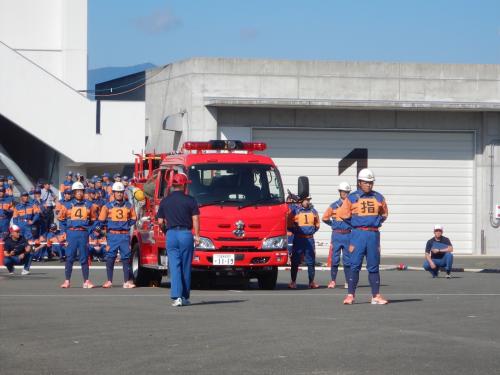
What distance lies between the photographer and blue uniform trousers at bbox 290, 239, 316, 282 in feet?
68.8

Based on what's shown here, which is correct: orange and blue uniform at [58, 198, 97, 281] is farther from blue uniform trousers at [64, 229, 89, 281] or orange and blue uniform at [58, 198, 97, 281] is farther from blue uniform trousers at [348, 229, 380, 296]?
blue uniform trousers at [348, 229, 380, 296]

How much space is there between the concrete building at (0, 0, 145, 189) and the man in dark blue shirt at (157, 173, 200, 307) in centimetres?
2063

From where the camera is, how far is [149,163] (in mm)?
23578

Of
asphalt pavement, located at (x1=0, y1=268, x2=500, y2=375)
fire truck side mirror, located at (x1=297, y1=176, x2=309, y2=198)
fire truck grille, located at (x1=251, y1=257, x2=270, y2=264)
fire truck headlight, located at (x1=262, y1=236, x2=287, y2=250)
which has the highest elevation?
fire truck side mirror, located at (x1=297, y1=176, x2=309, y2=198)

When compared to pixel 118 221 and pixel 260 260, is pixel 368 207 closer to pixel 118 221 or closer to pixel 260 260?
pixel 260 260

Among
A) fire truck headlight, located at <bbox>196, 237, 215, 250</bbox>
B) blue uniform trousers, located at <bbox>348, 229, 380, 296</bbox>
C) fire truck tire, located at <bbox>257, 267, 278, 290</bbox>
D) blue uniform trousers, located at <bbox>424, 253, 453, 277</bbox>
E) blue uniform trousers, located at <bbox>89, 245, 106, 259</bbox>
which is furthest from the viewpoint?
blue uniform trousers, located at <bbox>89, 245, 106, 259</bbox>

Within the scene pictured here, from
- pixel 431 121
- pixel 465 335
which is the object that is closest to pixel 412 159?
pixel 431 121

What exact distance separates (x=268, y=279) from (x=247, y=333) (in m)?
7.73

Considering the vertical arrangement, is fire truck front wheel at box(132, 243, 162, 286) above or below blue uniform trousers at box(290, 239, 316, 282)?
below

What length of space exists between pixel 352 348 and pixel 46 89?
87.4 feet

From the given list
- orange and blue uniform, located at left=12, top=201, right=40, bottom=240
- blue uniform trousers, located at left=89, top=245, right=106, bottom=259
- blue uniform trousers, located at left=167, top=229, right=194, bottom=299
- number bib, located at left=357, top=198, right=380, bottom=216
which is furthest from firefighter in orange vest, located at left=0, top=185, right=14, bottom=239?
number bib, located at left=357, top=198, right=380, bottom=216

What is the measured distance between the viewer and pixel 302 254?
69.2 feet

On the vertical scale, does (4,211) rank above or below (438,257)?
above

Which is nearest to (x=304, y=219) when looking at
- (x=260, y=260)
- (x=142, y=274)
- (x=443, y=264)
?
(x=260, y=260)
